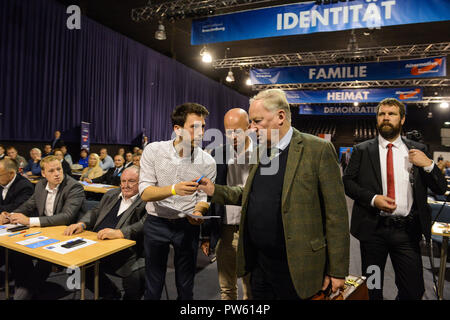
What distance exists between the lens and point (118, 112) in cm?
944

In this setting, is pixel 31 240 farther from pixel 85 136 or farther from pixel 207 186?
pixel 85 136

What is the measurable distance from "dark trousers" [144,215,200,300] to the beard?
1.55 metres

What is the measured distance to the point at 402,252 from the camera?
196 cm

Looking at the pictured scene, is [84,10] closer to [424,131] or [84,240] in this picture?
[84,240]

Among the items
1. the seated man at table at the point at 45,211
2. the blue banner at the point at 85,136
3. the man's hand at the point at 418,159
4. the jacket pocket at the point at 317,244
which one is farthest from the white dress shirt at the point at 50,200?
the blue banner at the point at 85,136

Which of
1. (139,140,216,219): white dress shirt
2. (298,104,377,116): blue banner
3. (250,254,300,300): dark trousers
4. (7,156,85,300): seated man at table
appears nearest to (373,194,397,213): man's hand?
(250,254,300,300): dark trousers

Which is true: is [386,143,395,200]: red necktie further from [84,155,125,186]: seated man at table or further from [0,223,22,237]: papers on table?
[84,155,125,186]: seated man at table

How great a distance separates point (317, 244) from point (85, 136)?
8.20 metres

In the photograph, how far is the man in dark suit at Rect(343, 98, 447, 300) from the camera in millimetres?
1945

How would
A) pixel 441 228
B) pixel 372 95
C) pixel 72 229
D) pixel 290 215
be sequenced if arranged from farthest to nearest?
pixel 372 95, pixel 441 228, pixel 72 229, pixel 290 215

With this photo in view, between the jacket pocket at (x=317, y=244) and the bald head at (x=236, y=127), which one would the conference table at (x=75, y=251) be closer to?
the bald head at (x=236, y=127)

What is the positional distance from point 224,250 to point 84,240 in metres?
1.14

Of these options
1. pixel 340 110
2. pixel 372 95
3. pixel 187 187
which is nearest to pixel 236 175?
pixel 187 187
